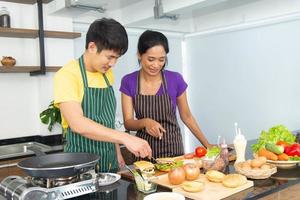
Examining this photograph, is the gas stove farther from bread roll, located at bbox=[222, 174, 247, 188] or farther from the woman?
the woman

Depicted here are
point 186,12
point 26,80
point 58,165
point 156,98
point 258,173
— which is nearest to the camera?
point 58,165

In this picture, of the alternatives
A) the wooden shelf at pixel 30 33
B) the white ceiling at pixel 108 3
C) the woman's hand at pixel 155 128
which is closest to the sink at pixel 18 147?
the wooden shelf at pixel 30 33

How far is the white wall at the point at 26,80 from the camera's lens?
3.04m

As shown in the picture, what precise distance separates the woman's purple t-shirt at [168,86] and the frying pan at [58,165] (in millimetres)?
819

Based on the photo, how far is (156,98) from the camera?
205 centimetres

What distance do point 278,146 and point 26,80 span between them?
2.44m

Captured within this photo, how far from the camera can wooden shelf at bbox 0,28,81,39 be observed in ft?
9.29

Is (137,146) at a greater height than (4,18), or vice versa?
(4,18)

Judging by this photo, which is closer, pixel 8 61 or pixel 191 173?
pixel 191 173

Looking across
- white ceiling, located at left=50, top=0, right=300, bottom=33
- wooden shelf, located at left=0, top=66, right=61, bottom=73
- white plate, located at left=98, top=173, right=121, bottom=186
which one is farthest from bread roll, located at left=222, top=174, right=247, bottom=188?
wooden shelf, located at left=0, top=66, right=61, bottom=73

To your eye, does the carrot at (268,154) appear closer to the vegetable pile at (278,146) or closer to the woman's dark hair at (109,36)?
the vegetable pile at (278,146)

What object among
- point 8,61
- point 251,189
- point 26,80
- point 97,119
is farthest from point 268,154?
point 26,80

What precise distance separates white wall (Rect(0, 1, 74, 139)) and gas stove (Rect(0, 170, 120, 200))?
6.64 feet

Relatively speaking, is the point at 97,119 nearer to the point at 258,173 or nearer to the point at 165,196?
the point at 165,196
